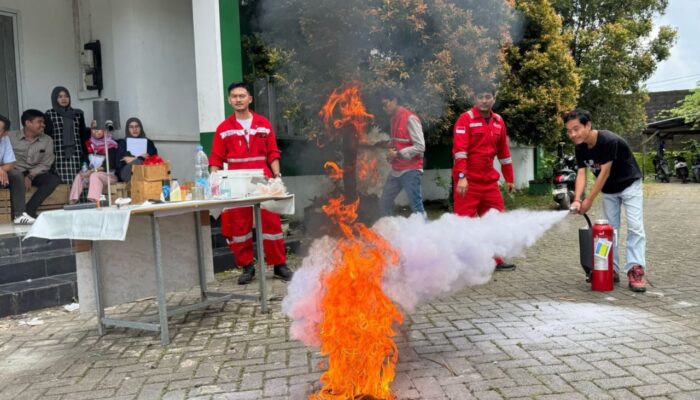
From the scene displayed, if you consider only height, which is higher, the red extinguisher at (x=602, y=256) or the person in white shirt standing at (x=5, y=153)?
the person in white shirt standing at (x=5, y=153)

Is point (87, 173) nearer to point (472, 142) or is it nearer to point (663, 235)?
point (472, 142)

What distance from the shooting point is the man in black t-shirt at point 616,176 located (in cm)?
536

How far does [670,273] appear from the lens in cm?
616

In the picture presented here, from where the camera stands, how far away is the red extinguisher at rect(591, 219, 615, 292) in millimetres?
5328

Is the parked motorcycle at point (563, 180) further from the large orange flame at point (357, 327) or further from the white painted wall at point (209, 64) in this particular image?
the large orange flame at point (357, 327)

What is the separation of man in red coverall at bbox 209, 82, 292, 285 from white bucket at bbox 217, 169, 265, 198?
32.0 inches

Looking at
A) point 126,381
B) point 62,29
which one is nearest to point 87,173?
point 62,29

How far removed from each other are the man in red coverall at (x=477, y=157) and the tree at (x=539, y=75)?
4.56 meters

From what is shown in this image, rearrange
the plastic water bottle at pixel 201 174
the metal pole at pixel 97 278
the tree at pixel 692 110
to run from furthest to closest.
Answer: the tree at pixel 692 110 < the plastic water bottle at pixel 201 174 < the metal pole at pixel 97 278

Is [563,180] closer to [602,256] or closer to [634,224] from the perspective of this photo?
[634,224]

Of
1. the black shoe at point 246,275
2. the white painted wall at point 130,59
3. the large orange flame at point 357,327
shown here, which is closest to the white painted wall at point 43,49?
the white painted wall at point 130,59

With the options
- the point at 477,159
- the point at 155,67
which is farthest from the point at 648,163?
the point at 155,67

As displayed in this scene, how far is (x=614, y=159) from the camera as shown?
5.41 m

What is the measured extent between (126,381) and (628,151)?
4.83 metres
